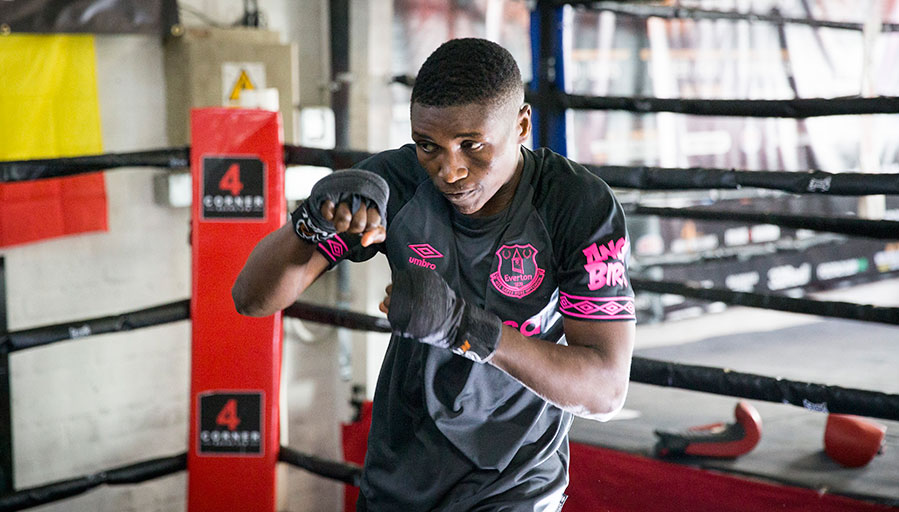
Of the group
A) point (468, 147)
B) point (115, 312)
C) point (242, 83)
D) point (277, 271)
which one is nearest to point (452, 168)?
point (468, 147)

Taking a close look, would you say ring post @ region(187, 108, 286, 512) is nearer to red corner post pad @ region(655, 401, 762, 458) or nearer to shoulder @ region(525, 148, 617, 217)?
shoulder @ region(525, 148, 617, 217)

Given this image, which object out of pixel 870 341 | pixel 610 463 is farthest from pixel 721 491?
pixel 870 341

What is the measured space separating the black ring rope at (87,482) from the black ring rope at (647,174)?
0.81 metres

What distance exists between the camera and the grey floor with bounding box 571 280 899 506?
116 inches

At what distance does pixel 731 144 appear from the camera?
643 cm

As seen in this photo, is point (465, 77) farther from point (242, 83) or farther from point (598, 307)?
point (242, 83)

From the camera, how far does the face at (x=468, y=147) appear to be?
1.34 m

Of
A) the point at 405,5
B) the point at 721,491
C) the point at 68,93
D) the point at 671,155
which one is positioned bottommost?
the point at 721,491

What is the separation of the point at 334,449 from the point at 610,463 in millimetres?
2234

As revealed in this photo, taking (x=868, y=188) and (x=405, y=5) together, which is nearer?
(x=868, y=188)

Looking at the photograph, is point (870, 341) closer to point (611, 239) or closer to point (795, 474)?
point (795, 474)

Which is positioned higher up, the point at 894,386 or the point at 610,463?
the point at 610,463

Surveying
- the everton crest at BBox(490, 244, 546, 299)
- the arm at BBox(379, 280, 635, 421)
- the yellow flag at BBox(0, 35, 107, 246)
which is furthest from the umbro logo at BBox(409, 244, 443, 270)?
the yellow flag at BBox(0, 35, 107, 246)

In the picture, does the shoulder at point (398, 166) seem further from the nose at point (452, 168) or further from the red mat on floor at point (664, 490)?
the red mat on floor at point (664, 490)
